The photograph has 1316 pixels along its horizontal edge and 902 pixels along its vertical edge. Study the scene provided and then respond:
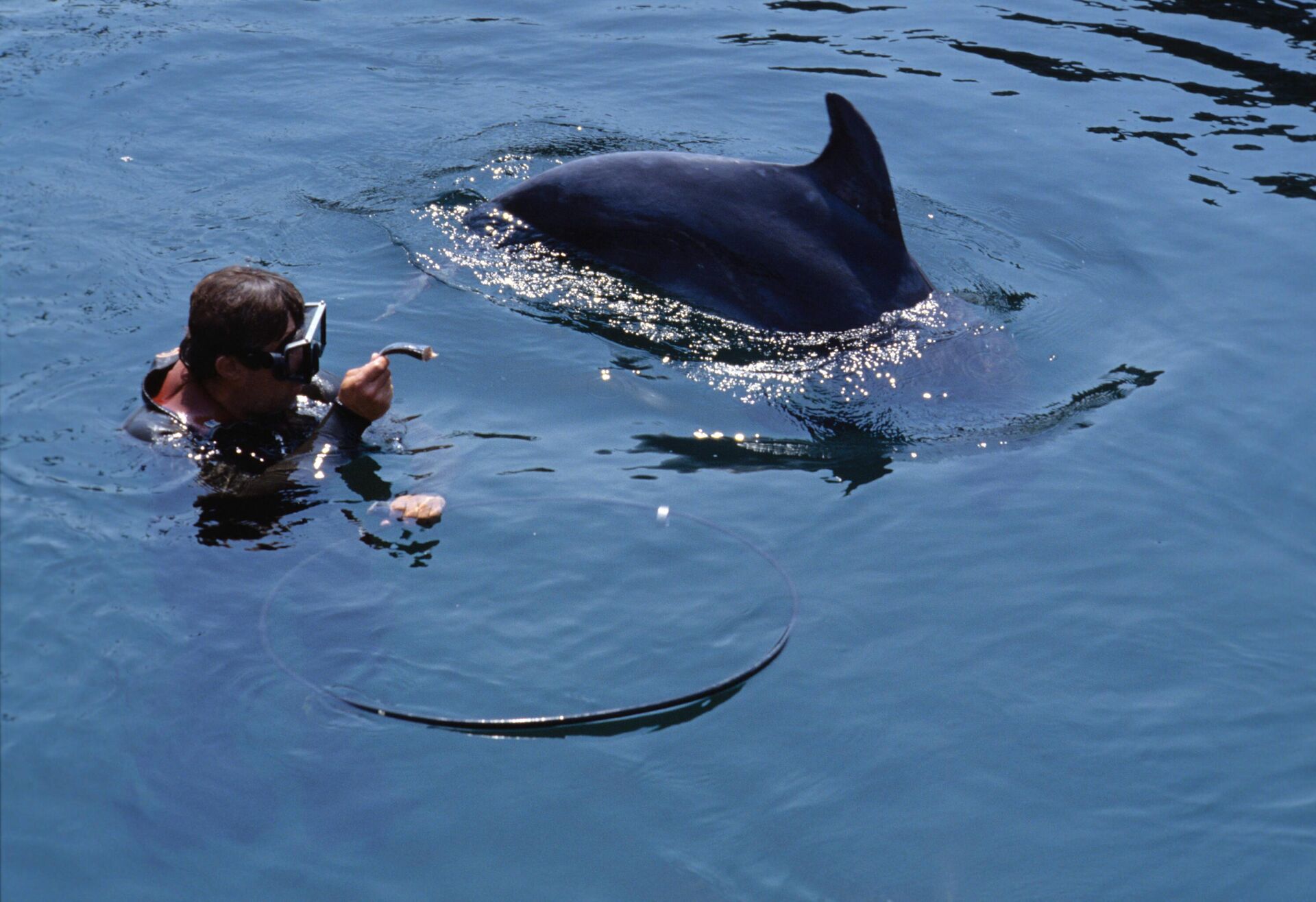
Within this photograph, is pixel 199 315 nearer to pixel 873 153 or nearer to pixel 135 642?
pixel 135 642

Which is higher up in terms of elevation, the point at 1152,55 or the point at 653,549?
the point at 1152,55

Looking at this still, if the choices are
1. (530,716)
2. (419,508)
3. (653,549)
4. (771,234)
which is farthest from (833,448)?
(530,716)

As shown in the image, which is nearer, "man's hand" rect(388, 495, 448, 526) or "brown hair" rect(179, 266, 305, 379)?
"brown hair" rect(179, 266, 305, 379)

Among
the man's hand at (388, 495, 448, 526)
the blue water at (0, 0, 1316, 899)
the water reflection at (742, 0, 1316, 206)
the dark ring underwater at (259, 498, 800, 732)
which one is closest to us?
the blue water at (0, 0, 1316, 899)

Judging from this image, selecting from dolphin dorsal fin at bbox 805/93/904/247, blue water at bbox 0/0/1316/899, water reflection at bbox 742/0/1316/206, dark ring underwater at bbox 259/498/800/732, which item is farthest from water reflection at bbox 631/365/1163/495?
water reflection at bbox 742/0/1316/206

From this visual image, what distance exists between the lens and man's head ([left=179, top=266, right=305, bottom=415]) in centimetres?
533

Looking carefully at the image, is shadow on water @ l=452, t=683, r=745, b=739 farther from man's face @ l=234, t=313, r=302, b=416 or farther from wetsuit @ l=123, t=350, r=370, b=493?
man's face @ l=234, t=313, r=302, b=416

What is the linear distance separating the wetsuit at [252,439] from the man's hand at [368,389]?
0.17ft

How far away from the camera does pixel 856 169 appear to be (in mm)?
7258

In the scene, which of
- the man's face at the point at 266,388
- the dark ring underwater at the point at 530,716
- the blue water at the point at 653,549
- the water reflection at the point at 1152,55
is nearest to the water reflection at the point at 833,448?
the blue water at the point at 653,549

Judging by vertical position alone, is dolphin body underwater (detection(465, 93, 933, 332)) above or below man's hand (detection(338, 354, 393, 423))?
above

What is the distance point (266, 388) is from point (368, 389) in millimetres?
414

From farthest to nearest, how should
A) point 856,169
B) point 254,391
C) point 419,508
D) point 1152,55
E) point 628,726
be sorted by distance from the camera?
point 1152,55
point 856,169
point 254,391
point 419,508
point 628,726

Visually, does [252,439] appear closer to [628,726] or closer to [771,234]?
[628,726]
